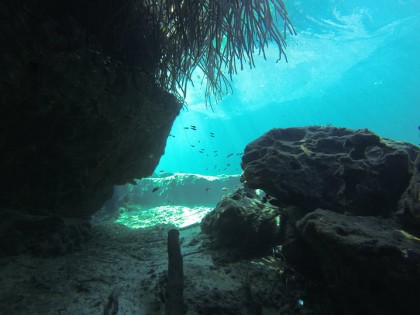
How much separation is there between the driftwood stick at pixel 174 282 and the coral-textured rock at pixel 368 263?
2.00 m

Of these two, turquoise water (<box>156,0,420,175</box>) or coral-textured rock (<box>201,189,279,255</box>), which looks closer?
coral-textured rock (<box>201,189,279,255</box>)

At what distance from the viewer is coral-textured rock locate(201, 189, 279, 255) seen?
5203 millimetres

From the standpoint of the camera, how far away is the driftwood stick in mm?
3020

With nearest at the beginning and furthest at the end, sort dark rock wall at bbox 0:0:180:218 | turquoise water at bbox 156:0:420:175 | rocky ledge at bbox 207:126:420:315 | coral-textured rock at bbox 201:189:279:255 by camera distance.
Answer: rocky ledge at bbox 207:126:420:315
dark rock wall at bbox 0:0:180:218
coral-textured rock at bbox 201:189:279:255
turquoise water at bbox 156:0:420:175

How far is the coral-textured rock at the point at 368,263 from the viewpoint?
2.60 meters

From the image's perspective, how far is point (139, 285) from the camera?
3.75m

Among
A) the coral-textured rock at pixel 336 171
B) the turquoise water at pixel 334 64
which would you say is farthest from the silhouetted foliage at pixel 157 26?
the turquoise water at pixel 334 64

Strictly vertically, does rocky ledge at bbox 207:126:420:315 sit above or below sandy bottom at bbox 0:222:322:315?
above

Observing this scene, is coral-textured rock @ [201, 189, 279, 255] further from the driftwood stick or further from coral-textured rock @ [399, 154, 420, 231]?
coral-textured rock @ [399, 154, 420, 231]

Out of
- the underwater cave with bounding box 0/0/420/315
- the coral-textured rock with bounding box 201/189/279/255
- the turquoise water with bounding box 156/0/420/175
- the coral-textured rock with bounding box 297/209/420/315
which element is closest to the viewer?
the coral-textured rock with bounding box 297/209/420/315

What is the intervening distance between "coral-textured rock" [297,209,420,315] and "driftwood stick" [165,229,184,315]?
200 cm

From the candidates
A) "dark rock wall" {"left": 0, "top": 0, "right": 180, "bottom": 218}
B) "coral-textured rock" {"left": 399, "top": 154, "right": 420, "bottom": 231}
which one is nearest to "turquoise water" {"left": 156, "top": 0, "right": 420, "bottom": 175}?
"dark rock wall" {"left": 0, "top": 0, "right": 180, "bottom": 218}

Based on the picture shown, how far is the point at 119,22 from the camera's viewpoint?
451 cm

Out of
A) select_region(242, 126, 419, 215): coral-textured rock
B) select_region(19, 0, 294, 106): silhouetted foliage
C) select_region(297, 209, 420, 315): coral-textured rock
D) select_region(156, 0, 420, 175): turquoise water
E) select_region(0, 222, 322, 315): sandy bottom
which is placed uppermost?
select_region(156, 0, 420, 175): turquoise water
